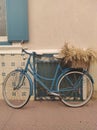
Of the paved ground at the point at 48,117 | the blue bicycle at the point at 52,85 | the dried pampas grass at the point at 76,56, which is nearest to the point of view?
the paved ground at the point at 48,117

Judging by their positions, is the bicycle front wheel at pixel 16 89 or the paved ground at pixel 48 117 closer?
the paved ground at pixel 48 117

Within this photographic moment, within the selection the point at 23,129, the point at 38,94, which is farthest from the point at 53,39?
the point at 23,129

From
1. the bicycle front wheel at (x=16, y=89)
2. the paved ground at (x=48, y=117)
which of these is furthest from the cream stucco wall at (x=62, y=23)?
the paved ground at (x=48, y=117)

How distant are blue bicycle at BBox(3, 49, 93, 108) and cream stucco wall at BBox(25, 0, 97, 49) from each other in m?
0.38

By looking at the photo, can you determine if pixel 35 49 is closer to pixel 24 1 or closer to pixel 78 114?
pixel 24 1

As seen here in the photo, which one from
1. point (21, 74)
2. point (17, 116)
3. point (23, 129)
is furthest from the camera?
point (21, 74)

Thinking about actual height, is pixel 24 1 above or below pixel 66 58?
above

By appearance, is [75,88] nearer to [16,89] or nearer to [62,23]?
[16,89]

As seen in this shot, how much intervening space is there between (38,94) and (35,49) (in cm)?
88

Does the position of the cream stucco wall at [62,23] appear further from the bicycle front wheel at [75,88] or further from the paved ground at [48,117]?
the paved ground at [48,117]

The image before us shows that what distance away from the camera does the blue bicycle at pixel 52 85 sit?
530 centimetres

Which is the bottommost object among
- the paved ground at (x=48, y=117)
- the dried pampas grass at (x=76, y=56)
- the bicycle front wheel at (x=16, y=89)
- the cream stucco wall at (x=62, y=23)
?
the paved ground at (x=48, y=117)

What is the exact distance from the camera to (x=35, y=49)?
18.5 ft

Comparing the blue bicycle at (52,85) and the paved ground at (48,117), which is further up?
the blue bicycle at (52,85)
